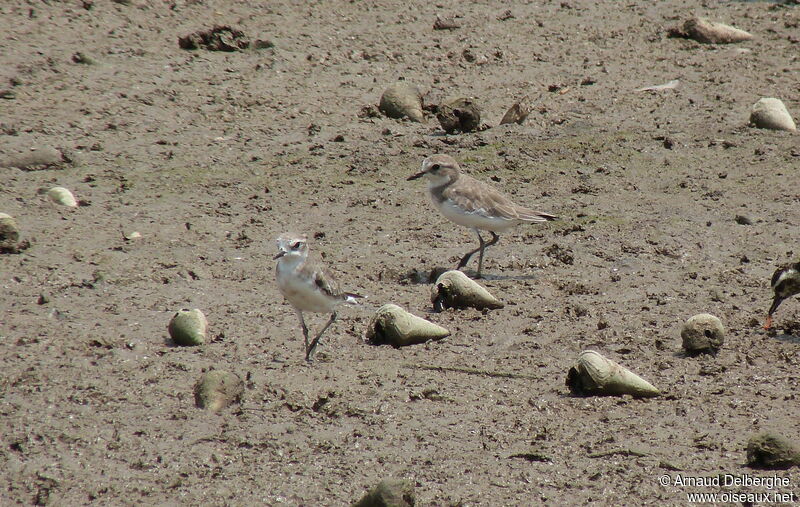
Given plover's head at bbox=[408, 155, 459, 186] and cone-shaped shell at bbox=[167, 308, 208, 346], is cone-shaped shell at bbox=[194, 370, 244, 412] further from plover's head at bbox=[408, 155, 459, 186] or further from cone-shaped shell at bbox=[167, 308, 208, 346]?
plover's head at bbox=[408, 155, 459, 186]

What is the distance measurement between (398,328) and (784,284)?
274 centimetres

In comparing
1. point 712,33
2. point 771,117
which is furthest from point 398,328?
point 712,33

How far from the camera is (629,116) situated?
11.1 metres

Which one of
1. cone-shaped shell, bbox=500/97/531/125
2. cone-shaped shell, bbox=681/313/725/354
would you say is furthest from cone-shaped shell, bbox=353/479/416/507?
cone-shaped shell, bbox=500/97/531/125

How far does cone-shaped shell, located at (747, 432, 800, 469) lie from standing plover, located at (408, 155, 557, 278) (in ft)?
11.5

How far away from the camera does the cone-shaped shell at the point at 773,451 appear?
5.21 m

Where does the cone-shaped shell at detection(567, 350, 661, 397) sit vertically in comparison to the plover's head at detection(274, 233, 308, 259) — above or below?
above

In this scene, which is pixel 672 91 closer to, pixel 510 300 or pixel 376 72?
pixel 376 72

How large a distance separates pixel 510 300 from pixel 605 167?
284 cm

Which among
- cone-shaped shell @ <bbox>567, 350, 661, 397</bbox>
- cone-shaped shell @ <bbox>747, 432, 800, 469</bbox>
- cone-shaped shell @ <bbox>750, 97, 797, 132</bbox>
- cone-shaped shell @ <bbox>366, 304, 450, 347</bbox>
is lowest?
cone-shaped shell @ <bbox>366, 304, 450, 347</bbox>

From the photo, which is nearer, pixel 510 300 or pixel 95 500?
pixel 95 500

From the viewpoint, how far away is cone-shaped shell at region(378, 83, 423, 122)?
10953mm

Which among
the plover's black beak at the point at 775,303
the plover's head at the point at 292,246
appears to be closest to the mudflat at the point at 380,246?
A: the plover's black beak at the point at 775,303

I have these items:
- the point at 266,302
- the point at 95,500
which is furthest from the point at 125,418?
the point at 266,302
